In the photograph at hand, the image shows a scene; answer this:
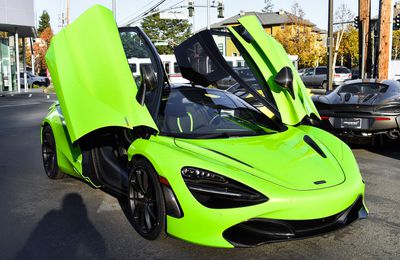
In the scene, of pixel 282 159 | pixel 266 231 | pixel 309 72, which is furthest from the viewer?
pixel 309 72

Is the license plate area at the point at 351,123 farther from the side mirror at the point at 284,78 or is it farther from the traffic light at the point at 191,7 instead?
the traffic light at the point at 191,7

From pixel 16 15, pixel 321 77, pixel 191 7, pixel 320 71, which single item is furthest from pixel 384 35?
pixel 16 15

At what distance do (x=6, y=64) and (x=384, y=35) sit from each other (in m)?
20.3

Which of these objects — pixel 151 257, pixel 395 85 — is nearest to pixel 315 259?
pixel 151 257

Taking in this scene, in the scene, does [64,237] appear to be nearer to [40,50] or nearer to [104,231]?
[104,231]

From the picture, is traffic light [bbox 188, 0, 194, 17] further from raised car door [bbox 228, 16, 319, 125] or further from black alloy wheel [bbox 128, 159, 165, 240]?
black alloy wheel [bbox 128, 159, 165, 240]

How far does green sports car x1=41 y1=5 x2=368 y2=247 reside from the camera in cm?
318

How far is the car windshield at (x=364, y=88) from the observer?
7580 millimetres

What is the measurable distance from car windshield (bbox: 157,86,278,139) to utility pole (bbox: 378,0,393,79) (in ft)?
43.3

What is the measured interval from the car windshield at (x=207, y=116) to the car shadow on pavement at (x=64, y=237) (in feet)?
3.69

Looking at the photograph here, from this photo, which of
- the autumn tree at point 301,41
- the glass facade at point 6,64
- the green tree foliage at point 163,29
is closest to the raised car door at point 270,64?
the glass facade at point 6,64

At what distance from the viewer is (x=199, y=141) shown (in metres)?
3.86

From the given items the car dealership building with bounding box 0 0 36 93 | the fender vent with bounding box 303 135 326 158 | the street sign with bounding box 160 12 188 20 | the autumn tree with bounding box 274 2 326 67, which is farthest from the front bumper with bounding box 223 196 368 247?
the autumn tree with bounding box 274 2 326 67

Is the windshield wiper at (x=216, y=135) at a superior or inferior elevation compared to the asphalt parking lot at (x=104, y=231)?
superior
